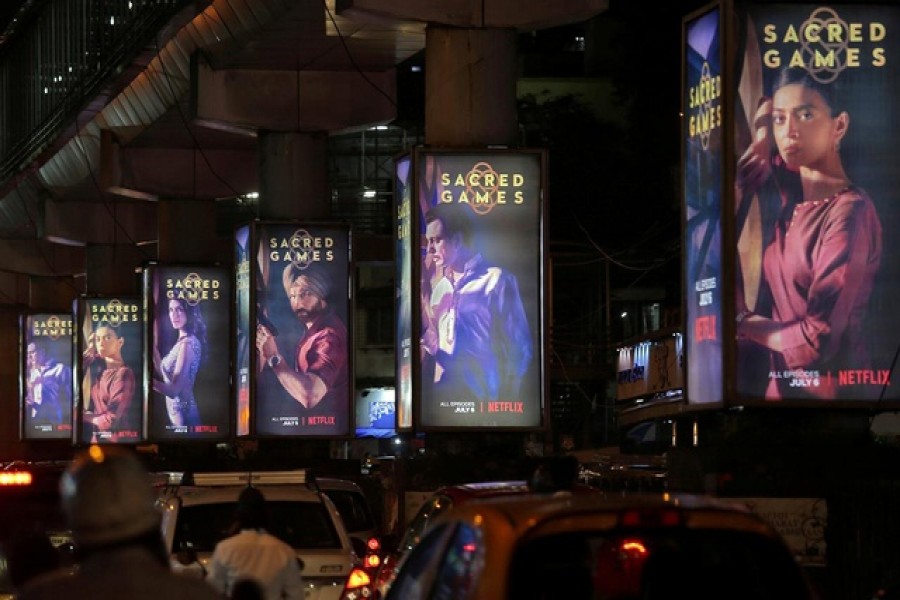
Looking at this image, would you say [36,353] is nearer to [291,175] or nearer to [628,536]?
[291,175]

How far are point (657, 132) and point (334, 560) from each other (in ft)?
136

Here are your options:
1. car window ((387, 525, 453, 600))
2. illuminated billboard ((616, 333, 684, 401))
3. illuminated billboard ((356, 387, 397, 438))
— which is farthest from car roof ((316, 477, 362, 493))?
illuminated billboard ((356, 387, 397, 438))

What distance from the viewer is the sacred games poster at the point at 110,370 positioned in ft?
159

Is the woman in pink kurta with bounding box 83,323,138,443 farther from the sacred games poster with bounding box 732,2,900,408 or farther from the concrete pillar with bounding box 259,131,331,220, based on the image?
the sacred games poster with bounding box 732,2,900,408

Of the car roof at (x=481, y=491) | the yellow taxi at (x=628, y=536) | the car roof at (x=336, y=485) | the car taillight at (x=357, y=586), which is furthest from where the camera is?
the car roof at (x=336, y=485)

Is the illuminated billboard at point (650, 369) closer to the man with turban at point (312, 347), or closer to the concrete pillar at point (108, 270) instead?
the man with turban at point (312, 347)

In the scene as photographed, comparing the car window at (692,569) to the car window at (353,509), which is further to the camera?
the car window at (353,509)

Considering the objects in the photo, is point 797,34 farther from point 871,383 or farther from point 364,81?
point 364,81

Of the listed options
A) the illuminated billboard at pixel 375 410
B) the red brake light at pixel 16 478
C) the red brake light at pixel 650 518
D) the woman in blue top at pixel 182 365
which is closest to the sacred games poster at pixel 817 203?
the red brake light at pixel 16 478

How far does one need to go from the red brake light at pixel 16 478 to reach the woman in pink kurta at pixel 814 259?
20.4 feet

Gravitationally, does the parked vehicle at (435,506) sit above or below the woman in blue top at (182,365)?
below

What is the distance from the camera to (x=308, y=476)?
15.3 meters

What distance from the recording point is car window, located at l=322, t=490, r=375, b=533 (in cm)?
1853

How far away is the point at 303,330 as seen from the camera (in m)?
33.8
